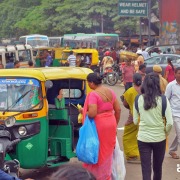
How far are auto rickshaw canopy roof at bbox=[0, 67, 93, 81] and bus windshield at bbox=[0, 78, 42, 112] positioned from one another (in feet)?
0.23

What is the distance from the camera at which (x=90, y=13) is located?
48031mm

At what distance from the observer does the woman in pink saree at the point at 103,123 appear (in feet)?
20.7

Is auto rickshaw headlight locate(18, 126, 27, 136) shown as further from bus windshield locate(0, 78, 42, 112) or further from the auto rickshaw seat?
the auto rickshaw seat

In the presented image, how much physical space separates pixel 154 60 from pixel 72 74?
47.6 ft

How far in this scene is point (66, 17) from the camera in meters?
49.8

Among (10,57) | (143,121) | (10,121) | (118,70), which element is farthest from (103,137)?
(10,57)

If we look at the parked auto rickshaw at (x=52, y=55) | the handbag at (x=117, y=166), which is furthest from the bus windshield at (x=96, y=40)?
the handbag at (x=117, y=166)

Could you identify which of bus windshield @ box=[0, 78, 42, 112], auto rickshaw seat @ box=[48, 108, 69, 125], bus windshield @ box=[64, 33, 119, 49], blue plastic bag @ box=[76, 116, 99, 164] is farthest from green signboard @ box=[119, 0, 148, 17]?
blue plastic bag @ box=[76, 116, 99, 164]

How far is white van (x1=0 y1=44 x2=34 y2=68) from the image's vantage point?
22.6 m

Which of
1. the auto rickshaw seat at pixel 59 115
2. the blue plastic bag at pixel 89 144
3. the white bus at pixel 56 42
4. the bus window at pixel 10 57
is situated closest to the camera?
the blue plastic bag at pixel 89 144

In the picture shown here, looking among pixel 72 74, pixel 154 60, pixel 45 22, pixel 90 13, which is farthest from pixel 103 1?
pixel 72 74

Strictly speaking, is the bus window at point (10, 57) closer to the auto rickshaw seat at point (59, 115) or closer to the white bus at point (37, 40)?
the auto rickshaw seat at point (59, 115)

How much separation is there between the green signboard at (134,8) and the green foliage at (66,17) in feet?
45.4

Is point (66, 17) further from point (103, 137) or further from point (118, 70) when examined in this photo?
point (103, 137)
